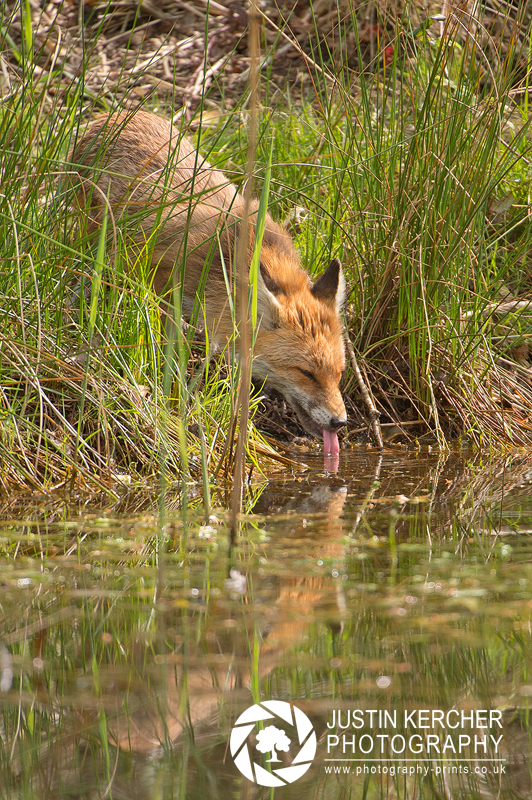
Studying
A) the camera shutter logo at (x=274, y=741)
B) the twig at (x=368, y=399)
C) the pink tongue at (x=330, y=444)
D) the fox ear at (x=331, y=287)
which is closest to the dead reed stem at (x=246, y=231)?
the camera shutter logo at (x=274, y=741)

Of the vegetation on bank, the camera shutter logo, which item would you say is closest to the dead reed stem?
the vegetation on bank

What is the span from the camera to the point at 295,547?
269 cm

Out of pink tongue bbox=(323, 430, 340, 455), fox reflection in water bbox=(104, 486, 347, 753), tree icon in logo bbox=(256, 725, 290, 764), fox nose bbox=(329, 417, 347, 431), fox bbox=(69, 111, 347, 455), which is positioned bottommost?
pink tongue bbox=(323, 430, 340, 455)

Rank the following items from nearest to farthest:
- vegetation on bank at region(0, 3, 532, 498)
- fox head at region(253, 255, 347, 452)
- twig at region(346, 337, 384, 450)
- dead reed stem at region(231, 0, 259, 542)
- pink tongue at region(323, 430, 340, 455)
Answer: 1. dead reed stem at region(231, 0, 259, 542)
2. vegetation on bank at region(0, 3, 532, 498)
3. pink tongue at region(323, 430, 340, 455)
4. twig at region(346, 337, 384, 450)
5. fox head at region(253, 255, 347, 452)

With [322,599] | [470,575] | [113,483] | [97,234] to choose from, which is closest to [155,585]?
[322,599]

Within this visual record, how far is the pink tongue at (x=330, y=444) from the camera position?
4.61 meters

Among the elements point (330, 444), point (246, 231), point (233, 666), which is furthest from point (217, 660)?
point (330, 444)

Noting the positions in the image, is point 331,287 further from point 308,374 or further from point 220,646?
point 220,646

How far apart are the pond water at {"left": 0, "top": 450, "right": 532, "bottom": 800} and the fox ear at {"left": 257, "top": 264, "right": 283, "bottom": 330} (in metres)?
2.38

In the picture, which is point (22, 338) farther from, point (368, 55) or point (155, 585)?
point (368, 55)

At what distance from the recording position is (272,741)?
1613mm

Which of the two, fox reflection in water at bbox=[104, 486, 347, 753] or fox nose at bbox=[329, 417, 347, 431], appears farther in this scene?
fox nose at bbox=[329, 417, 347, 431]

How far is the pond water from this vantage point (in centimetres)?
154

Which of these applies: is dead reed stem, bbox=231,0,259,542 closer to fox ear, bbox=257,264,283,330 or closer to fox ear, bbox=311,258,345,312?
fox ear, bbox=257,264,283,330
